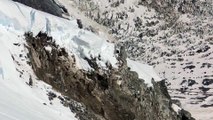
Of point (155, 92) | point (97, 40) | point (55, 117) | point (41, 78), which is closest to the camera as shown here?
point (55, 117)

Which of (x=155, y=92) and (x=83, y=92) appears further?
(x=155, y=92)

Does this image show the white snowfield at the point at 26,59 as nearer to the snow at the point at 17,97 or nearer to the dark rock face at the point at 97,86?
the snow at the point at 17,97

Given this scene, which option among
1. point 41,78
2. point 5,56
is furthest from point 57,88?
point 5,56

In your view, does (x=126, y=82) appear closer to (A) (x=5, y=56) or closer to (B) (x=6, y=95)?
(A) (x=5, y=56)

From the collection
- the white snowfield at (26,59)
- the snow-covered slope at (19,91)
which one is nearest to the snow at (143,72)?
the white snowfield at (26,59)

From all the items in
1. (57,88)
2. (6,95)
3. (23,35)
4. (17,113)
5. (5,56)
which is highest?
(23,35)

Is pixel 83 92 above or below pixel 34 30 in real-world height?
below

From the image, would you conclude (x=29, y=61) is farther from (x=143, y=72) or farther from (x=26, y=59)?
(x=143, y=72)
